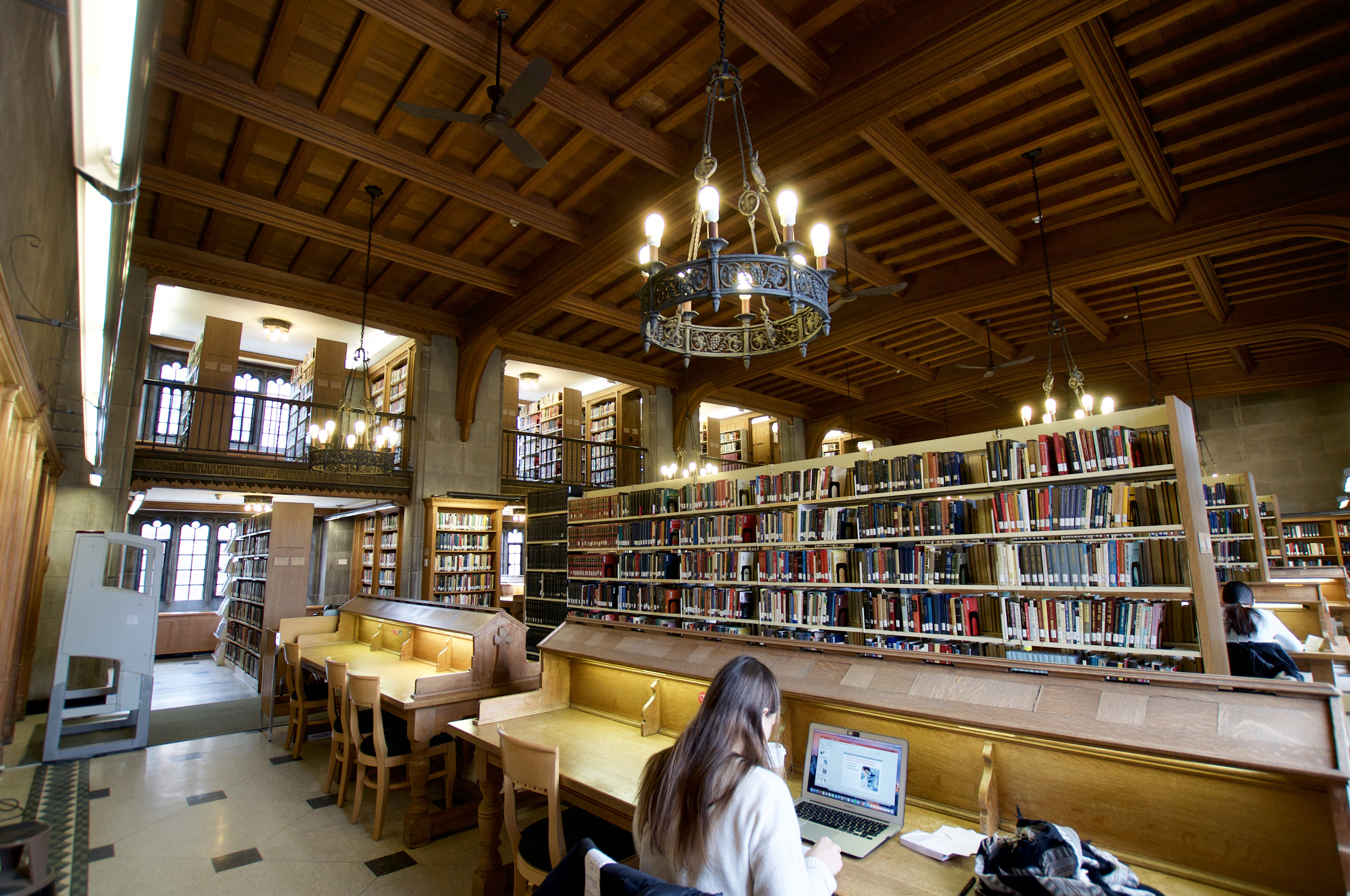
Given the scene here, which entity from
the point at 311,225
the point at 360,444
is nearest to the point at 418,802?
the point at 360,444

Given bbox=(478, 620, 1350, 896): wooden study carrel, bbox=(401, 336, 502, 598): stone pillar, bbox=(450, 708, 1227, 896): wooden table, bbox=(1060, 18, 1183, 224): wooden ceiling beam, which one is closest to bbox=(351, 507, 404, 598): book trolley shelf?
bbox=(401, 336, 502, 598): stone pillar

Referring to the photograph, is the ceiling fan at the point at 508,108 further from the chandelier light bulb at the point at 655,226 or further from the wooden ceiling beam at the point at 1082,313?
the wooden ceiling beam at the point at 1082,313

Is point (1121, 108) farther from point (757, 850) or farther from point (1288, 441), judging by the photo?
point (1288, 441)

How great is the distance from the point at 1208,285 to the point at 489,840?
379 inches

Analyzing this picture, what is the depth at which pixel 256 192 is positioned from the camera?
21.5 ft

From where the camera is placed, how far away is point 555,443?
11.9 metres

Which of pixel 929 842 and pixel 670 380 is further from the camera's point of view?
pixel 670 380

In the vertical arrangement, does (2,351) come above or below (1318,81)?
below

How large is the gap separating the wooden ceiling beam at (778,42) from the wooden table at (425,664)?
172 inches

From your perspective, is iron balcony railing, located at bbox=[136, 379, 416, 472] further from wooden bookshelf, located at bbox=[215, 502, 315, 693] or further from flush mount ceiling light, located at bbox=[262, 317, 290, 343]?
flush mount ceiling light, located at bbox=[262, 317, 290, 343]

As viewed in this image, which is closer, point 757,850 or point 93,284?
point 757,850

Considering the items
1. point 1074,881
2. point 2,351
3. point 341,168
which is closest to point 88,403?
point 2,351

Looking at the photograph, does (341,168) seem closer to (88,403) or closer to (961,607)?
(88,403)

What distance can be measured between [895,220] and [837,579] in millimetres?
4082
